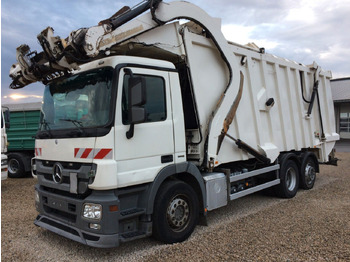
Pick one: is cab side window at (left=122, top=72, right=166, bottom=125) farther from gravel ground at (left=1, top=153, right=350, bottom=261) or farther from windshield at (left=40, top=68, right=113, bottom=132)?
gravel ground at (left=1, top=153, right=350, bottom=261)

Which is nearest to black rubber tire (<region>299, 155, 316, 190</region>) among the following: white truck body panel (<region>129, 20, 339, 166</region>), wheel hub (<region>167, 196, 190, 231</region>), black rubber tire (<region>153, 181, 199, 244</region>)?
white truck body panel (<region>129, 20, 339, 166</region>)

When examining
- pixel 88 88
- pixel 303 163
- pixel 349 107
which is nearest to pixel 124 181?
pixel 88 88

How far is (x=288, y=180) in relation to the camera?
22.9ft

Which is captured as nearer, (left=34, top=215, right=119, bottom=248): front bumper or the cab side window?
(left=34, top=215, right=119, bottom=248): front bumper

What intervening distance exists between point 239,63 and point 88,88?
296cm

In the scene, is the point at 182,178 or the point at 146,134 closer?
the point at 146,134

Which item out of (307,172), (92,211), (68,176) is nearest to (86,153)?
(68,176)

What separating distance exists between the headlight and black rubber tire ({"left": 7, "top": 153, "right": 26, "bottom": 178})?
8.34 metres

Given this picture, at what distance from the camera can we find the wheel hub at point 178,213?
13.5 ft

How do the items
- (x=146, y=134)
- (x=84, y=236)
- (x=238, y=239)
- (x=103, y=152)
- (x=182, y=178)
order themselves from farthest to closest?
(x=182, y=178), (x=238, y=239), (x=146, y=134), (x=84, y=236), (x=103, y=152)

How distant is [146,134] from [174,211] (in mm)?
1184

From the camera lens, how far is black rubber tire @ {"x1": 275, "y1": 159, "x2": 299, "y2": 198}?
6.58 m

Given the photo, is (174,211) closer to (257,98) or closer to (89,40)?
(89,40)

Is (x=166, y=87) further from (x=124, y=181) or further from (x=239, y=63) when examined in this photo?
(x=239, y=63)
